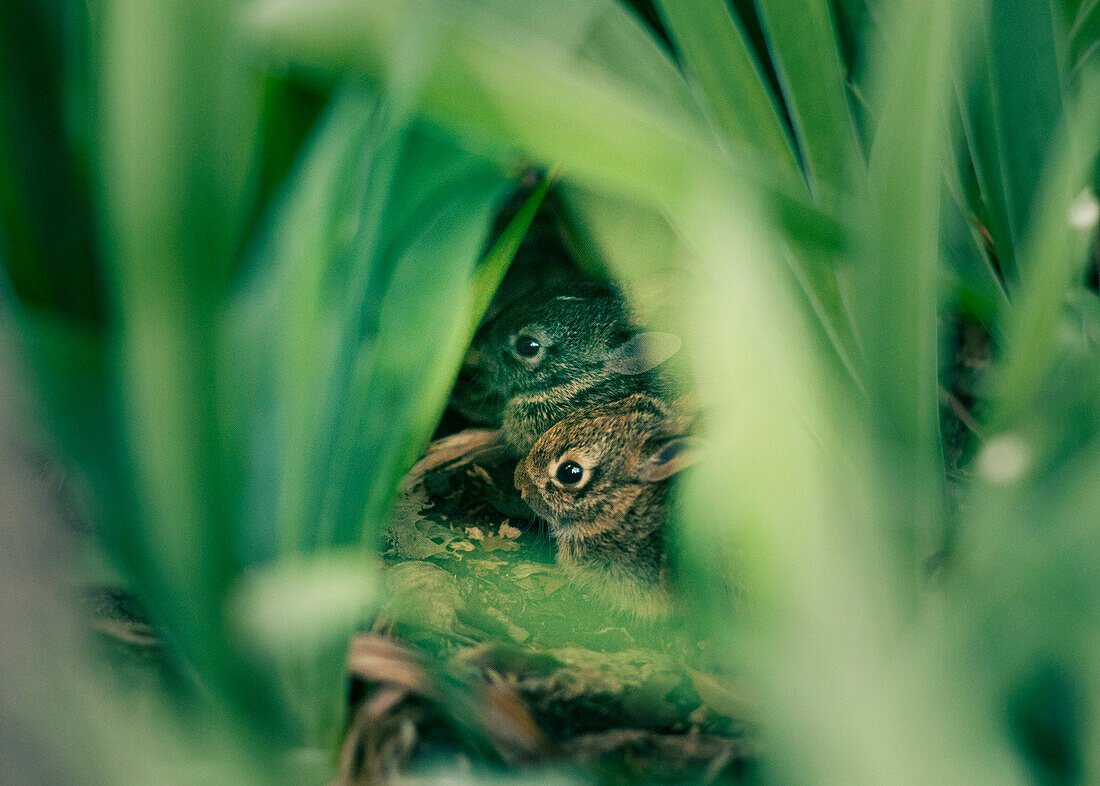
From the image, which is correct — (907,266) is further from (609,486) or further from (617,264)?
(609,486)

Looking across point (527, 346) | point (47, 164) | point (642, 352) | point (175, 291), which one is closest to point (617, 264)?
point (642, 352)

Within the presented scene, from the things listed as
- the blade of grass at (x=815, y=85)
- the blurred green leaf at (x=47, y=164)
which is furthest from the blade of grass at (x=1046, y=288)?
the blurred green leaf at (x=47, y=164)

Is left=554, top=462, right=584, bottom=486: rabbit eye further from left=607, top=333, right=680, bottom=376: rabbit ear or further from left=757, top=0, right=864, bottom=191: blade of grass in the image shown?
left=757, top=0, right=864, bottom=191: blade of grass

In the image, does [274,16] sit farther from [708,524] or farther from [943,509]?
[943,509]

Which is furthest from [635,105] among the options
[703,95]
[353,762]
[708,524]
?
[353,762]

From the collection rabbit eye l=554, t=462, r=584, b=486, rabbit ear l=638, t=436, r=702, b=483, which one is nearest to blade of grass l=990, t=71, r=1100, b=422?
rabbit ear l=638, t=436, r=702, b=483
